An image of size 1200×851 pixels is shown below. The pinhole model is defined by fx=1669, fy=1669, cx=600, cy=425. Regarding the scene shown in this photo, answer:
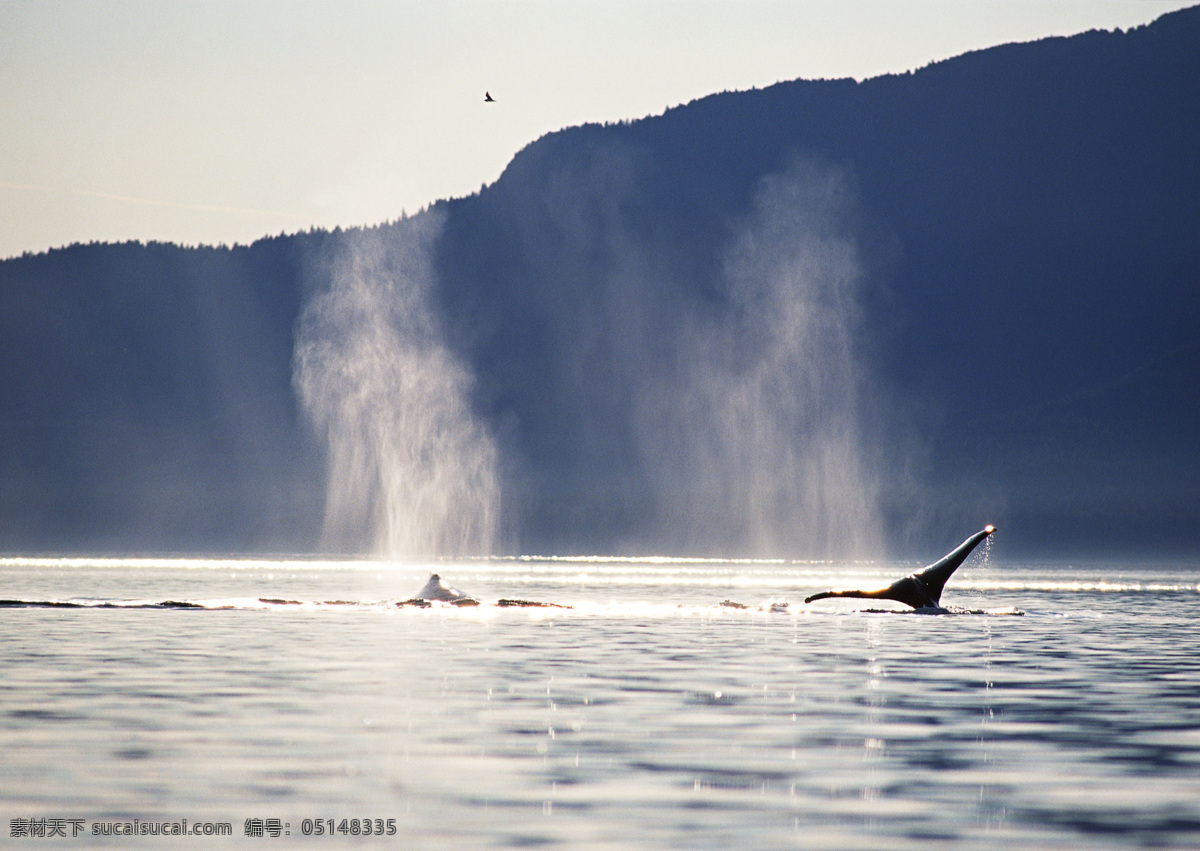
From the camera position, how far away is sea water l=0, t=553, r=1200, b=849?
1833cm

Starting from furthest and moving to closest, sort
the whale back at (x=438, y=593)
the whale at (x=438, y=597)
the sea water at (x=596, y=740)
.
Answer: the whale back at (x=438, y=593), the whale at (x=438, y=597), the sea water at (x=596, y=740)

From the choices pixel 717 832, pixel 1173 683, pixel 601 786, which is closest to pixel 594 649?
pixel 1173 683

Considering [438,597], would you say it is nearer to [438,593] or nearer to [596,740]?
[438,593]

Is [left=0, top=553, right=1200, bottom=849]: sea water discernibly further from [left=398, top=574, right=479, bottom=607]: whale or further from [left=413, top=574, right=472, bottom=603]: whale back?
[left=413, top=574, right=472, bottom=603]: whale back

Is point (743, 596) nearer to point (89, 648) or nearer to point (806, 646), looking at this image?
point (806, 646)

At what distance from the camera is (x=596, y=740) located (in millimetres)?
25125

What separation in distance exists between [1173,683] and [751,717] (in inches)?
461

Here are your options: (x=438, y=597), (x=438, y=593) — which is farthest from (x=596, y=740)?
(x=438, y=593)

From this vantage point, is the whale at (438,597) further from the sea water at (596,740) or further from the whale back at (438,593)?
the sea water at (596,740)

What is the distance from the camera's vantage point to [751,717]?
28562mm

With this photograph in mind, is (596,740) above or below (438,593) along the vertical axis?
below

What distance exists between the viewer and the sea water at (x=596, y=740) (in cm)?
1833

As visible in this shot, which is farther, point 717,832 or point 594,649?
point 594,649

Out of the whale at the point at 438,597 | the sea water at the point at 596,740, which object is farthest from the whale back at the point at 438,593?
the sea water at the point at 596,740
